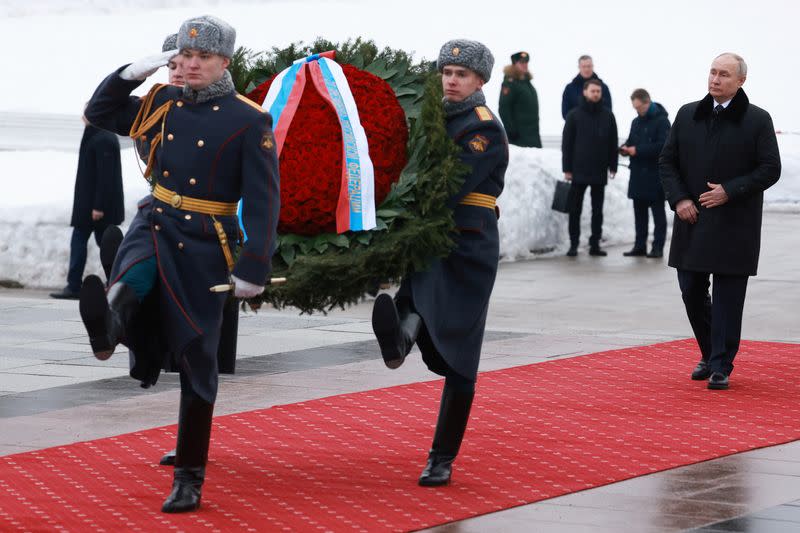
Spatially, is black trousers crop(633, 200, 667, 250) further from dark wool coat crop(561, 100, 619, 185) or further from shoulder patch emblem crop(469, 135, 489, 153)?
shoulder patch emblem crop(469, 135, 489, 153)

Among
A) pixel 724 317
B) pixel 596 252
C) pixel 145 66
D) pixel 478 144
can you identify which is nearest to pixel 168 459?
pixel 145 66

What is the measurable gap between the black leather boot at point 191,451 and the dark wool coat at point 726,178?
13.0ft

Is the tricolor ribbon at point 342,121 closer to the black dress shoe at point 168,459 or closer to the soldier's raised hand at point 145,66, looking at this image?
the soldier's raised hand at point 145,66

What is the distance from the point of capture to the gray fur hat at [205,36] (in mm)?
6027

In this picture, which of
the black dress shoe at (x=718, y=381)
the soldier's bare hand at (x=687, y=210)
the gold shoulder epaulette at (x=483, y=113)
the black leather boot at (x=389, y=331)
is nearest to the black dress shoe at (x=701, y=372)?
the black dress shoe at (x=718, y=381)

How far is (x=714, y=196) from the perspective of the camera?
9.23m

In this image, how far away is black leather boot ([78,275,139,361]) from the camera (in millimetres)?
5723

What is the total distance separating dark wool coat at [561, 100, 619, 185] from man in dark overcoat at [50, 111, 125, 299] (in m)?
5.24

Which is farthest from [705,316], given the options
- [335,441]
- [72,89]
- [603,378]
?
[72,89]

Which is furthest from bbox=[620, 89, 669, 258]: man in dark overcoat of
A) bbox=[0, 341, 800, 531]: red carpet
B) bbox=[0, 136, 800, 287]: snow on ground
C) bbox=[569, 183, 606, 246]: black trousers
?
bbox=[0, 341, 800, 531]: red carpet

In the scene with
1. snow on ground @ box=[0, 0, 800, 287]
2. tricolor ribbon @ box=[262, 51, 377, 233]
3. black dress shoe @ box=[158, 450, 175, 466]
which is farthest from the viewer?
snow on ground @ box=[0, 0, 800, 287]

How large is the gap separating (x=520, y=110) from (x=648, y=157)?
4823 millimetres

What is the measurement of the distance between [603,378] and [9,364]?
140 inches

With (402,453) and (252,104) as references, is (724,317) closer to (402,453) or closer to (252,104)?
(402,453)
